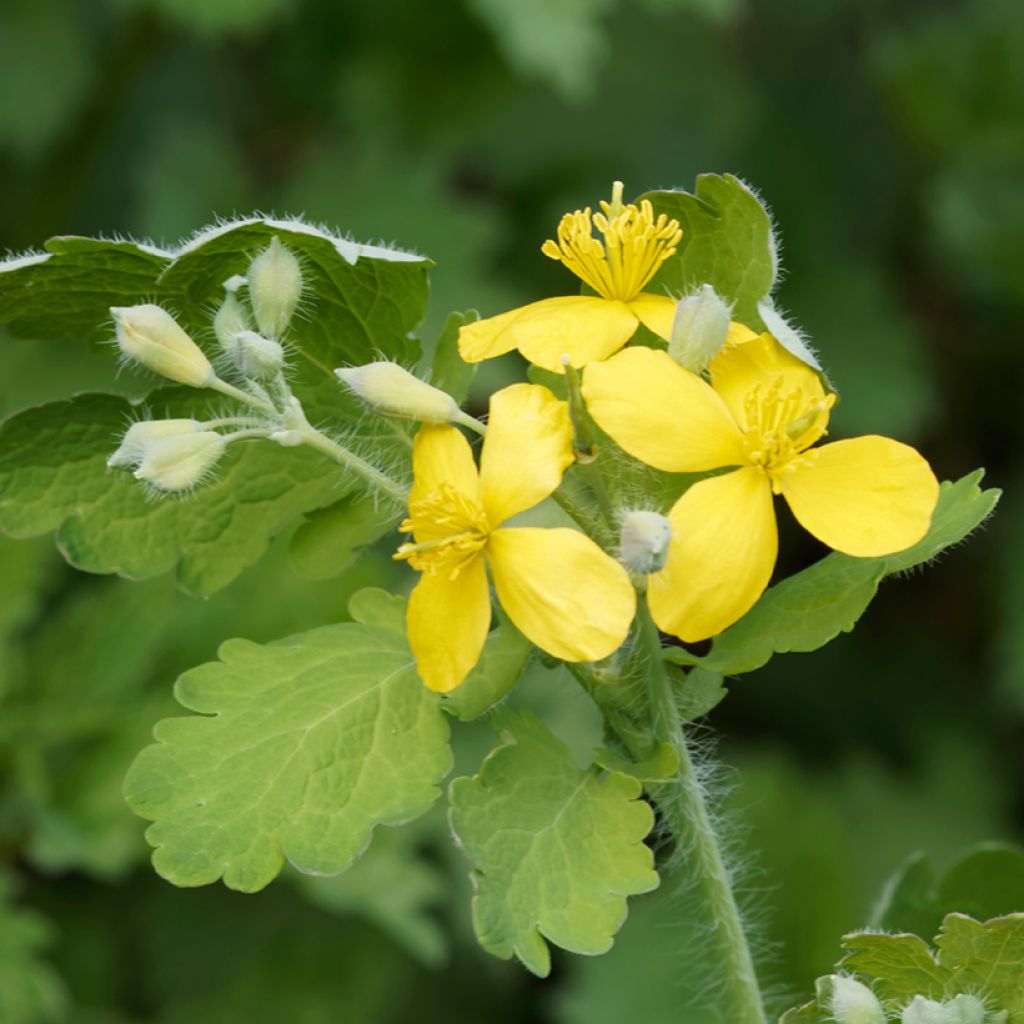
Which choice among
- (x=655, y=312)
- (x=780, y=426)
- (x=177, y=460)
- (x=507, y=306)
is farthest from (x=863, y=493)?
(x=507, y=306)

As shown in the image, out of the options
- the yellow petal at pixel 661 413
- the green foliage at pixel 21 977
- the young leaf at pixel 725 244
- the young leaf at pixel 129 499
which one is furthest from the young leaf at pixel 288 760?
the green foliage at pixel 21 977

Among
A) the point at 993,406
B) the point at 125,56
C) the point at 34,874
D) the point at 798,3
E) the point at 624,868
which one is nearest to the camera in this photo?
the point at 624,868

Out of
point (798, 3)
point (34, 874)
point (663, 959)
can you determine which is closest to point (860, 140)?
point (798, 3)

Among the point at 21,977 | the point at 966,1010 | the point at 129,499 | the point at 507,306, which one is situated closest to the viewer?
the point at 966,1010

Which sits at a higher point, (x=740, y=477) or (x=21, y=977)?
(x=740, y=477)

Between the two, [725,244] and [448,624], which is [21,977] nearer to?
[448,624]

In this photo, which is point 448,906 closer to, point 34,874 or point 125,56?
point 34,874

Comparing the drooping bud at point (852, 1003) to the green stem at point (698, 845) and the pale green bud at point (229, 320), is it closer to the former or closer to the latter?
the green stem at point (698, 845)
